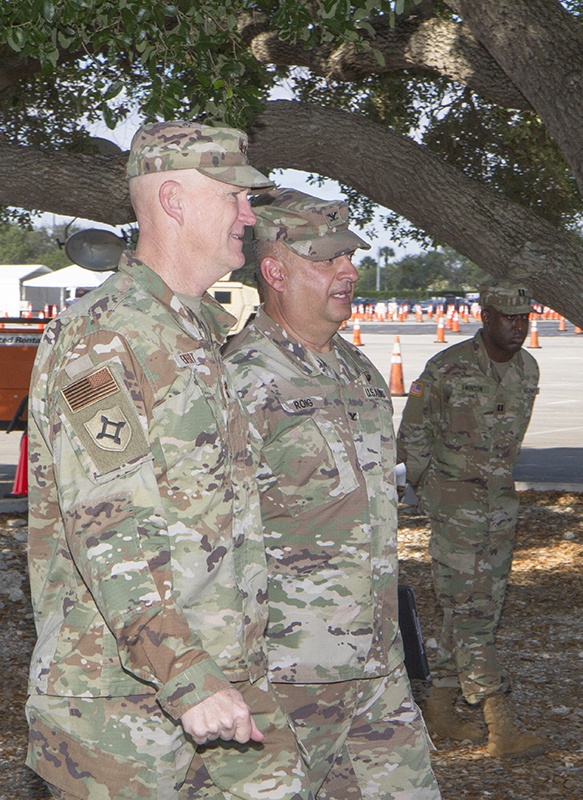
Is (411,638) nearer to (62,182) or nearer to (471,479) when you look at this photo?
(471,479)

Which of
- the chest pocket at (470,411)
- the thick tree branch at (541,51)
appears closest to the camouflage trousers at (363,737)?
the chest pocket at (470,411)

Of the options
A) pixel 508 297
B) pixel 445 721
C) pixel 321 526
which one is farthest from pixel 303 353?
pixel 445 721

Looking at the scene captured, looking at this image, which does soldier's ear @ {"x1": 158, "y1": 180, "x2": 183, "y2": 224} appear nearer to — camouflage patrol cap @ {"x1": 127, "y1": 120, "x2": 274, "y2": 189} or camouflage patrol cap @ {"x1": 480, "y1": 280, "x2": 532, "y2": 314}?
camouflage patrol cap @ {"x1": 127, "y1": 120, "x2": 274, "y2": 189}

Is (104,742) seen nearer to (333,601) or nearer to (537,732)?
(333,601)

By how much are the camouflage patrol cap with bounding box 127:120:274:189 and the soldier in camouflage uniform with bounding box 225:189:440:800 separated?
73 cm

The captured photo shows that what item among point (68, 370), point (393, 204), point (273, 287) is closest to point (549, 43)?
point (393, 204)

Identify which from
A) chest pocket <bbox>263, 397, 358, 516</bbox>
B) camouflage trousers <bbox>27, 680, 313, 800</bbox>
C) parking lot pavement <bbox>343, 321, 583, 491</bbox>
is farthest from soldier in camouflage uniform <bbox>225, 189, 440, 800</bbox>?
parking lot pavement <bbox>343, 321, 583, 491</bbox>

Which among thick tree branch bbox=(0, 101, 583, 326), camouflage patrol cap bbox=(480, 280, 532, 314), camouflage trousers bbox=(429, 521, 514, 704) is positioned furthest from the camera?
thick tree branch bbox=(0, 101, 583, 326)

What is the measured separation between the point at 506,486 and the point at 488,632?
0.65 metres

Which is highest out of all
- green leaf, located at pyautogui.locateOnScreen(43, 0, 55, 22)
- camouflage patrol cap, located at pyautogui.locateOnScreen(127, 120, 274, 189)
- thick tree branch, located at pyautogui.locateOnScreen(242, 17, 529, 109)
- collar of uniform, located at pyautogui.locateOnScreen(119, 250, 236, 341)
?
thick tree branch, located at pyautogui.locateOnScreen(242, 17, 529, 109)

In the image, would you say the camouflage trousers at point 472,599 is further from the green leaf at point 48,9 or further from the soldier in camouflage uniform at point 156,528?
the soldier in camouflage uniform at point 156,528

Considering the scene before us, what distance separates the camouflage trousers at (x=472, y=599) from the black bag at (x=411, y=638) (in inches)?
68.0

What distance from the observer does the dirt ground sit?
490 centimetres

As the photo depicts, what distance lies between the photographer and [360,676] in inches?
121
